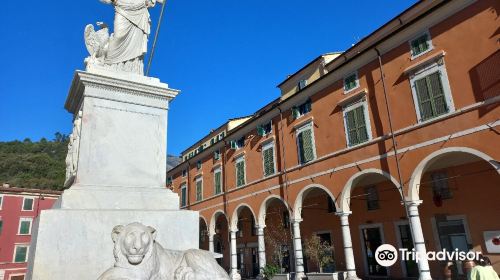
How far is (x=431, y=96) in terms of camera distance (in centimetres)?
1425

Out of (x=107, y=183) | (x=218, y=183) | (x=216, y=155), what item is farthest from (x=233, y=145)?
(x=107, y=183)

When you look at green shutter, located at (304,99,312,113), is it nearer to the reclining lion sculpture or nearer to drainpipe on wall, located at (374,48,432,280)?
drainpipe on wall, located at (374,48,432,280)

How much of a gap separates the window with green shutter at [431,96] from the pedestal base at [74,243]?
1301cm

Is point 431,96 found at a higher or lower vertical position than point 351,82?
lower

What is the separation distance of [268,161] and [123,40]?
18.6 meters

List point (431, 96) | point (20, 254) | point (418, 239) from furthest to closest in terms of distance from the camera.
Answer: point (20, 254) → point (431, 96) → point (418, 239)

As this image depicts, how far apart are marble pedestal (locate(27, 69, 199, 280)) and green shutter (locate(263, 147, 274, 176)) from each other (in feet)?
59.7

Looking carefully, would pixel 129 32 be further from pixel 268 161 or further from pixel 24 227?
pixel 24 227

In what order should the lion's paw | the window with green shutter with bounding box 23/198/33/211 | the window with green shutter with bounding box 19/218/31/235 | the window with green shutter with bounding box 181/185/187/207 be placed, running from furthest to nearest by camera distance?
the window with green shutter with bounding box 23/198/33/211, the window with green shutter with bounding box 19/218/31/235, the window with green shutter with bounding box 181/185/187/207, the lion's paw

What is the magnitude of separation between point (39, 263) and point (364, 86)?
1608 cm

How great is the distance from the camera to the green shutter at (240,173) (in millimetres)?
26109

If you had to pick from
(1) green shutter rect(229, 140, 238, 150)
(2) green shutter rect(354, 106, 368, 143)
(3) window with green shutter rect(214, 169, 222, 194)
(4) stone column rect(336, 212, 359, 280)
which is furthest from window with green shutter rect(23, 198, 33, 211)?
(2) green shutter rect(354, 106, 368, 143)

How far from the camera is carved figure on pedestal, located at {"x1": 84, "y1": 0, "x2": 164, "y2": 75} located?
521 cm

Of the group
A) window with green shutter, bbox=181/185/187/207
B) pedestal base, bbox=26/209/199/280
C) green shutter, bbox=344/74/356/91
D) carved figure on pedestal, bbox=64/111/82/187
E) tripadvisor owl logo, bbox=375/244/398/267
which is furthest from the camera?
window with green shutter, bbox=181/185/187/207
